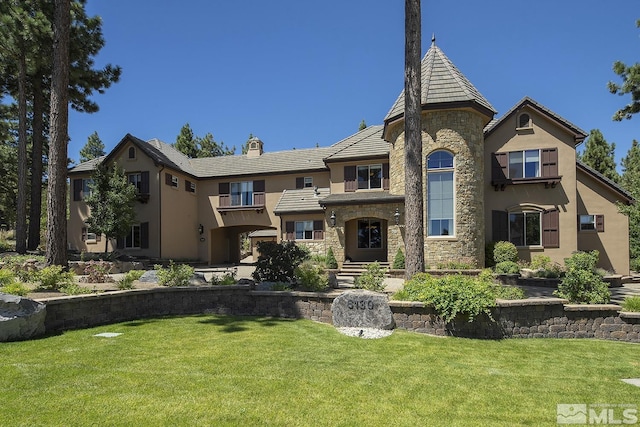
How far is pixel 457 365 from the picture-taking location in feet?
18.5

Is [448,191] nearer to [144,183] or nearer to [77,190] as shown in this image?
[144,183]

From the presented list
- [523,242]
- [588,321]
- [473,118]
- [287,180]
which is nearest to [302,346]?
[588,321]

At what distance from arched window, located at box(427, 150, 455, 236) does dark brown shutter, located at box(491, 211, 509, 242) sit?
310cm

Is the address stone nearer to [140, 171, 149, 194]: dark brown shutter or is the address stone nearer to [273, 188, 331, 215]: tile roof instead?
[273, 188, 331, 215]: tile roof

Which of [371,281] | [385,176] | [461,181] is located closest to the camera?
[371,281]

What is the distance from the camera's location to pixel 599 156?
85.3ft

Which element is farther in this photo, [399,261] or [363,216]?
[363,216]

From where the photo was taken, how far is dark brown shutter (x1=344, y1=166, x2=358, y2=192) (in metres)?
21.3

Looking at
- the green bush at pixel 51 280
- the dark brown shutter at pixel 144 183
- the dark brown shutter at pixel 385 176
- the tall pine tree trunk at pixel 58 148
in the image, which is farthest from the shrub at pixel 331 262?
the dark brown shutter at pixel 144 183

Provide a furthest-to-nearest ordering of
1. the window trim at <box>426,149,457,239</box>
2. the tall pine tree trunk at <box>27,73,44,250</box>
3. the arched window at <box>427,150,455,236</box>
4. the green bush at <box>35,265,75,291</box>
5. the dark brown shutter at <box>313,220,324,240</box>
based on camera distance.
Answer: the dark brown shutter at <box>313,220,324,240</box> → the tall pine tree trunk at <box>27,73,44,250</box> → the arched window at <box>427,150,455,236</box> → the window trim at <box>426,149,457,239</box> → the green bush at <box>35,265,75,291</box>

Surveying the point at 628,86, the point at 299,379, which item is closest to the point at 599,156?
the point at 628,86

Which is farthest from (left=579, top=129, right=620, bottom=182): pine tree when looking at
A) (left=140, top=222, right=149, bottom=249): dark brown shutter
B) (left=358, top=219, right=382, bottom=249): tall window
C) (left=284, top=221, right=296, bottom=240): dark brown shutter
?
(left=140, top=222, right=149, bottom=249): dark brown shutter

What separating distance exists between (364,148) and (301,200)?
497cm

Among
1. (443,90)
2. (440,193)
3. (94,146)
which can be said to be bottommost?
(440,193)
